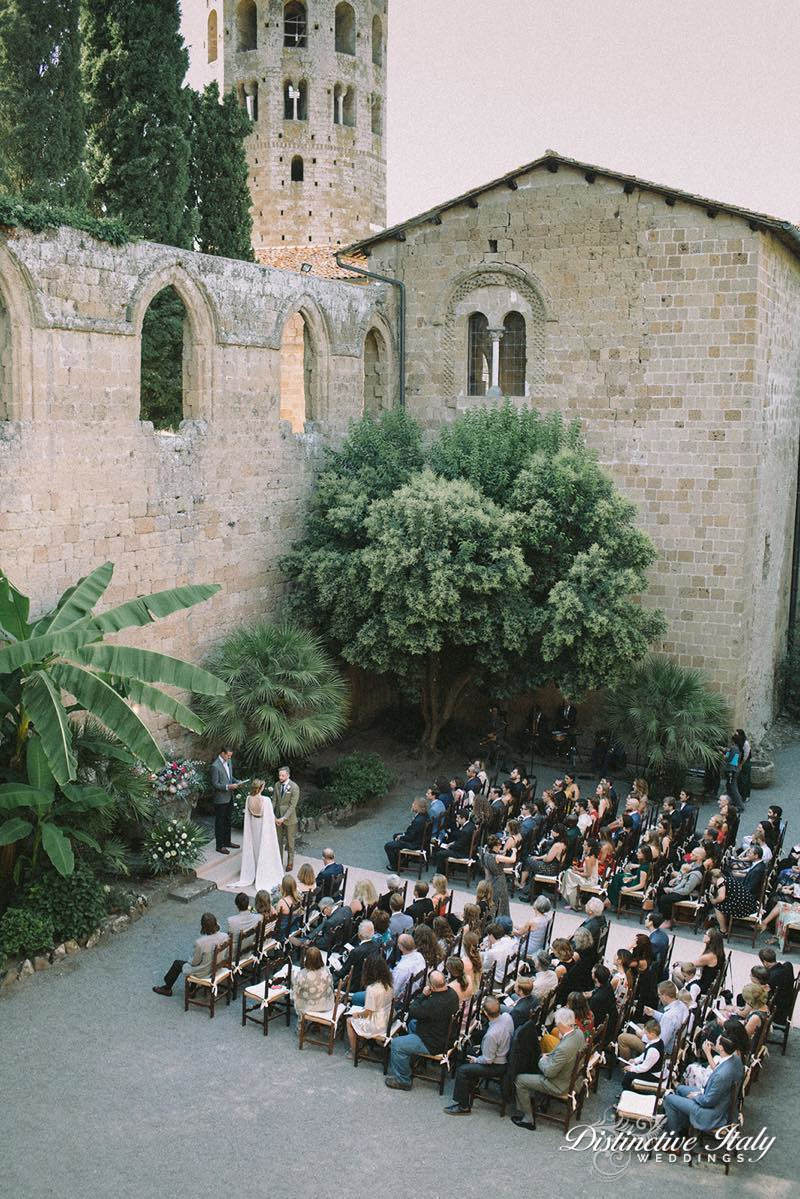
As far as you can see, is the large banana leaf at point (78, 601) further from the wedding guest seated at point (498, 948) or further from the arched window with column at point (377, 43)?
the arched window with column at point (377, 43)

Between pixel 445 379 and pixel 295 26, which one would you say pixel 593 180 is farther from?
pixel 295 26

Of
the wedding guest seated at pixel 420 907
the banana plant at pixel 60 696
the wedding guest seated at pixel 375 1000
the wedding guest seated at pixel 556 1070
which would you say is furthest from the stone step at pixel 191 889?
the wedding guest seated at pixel 556 1070

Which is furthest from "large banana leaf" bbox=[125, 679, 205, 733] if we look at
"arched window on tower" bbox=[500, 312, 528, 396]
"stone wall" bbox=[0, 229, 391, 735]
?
"arched window on tower" bbox=[500, 312, 528, 396]

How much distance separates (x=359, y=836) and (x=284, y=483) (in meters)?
6.18

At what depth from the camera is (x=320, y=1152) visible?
33.0ft

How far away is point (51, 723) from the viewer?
1268cm

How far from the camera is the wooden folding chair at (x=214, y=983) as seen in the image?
12.2 meters

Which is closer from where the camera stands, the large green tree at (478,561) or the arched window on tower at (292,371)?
the large green tree at (478,561)

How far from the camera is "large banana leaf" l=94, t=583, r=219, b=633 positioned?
1346 cm

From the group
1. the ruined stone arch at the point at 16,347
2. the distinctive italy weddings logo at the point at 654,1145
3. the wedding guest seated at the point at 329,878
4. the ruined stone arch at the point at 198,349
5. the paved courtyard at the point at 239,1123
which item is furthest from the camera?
the ruined stone arch at the point at 198,349

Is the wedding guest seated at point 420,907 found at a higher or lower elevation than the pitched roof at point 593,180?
lower

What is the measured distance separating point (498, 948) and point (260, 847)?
14.6ft

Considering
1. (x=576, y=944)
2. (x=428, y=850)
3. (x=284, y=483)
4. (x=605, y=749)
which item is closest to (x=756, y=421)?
(x=605, y=749)

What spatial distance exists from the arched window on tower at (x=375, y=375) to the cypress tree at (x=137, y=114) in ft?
21.8
